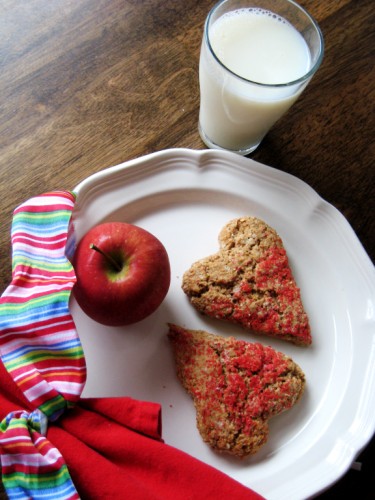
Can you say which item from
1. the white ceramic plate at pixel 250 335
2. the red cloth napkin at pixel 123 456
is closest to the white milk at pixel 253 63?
the white ceramic plate at pixel 250 335

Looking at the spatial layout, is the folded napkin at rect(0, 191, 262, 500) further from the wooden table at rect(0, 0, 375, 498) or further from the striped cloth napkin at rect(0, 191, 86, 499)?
the wooden table at rect(0, 0, 375, 498)

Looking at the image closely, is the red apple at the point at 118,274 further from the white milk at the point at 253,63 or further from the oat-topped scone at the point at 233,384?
the white milk at the point at 253,63

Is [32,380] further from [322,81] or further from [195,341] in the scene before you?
[322,81]

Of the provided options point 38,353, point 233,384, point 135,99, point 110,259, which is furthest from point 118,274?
point 135,99

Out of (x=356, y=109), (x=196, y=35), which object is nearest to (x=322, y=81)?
(x=356, y=109)

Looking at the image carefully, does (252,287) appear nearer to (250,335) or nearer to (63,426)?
(250,335)

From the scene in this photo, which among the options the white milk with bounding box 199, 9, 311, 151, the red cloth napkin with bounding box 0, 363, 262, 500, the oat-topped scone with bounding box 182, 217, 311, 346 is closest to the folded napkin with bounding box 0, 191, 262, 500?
the red cloth napkin with bounding box 0, 363, 262, 500
